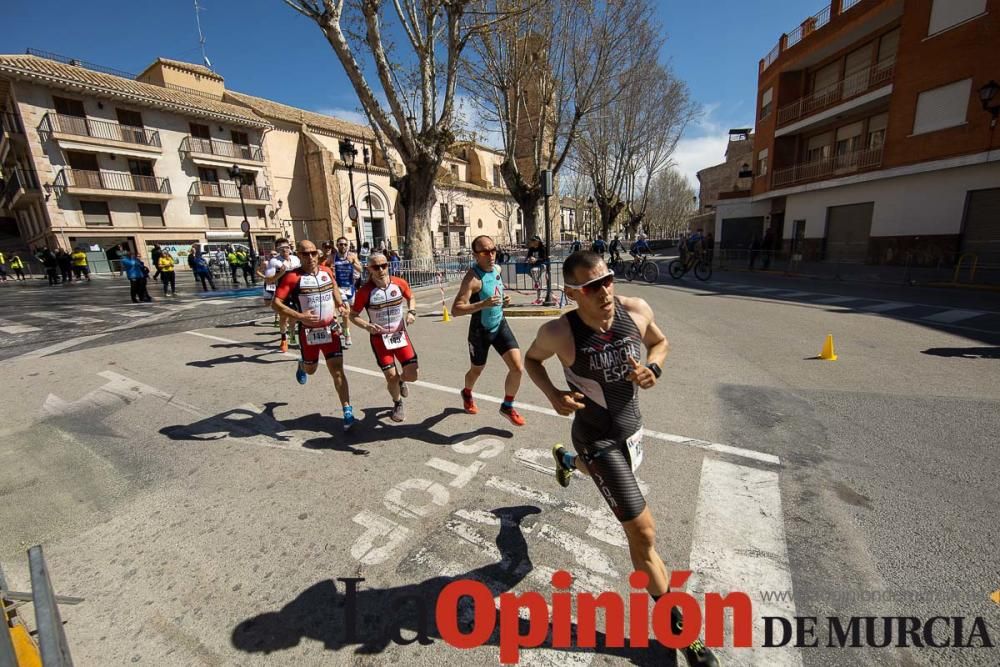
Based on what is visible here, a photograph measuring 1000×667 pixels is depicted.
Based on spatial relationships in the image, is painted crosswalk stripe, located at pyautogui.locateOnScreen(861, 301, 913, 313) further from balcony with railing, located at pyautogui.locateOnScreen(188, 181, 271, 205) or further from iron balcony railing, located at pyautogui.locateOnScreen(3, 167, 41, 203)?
iron balcony railing, located at pyautogui.locateOnScreen(3, 167, 41, 203)

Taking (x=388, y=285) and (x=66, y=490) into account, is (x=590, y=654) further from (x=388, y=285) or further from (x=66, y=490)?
(x=66, y=490)

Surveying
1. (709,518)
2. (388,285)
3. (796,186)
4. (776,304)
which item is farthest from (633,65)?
(709,518)

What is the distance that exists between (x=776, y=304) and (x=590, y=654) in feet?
40.1

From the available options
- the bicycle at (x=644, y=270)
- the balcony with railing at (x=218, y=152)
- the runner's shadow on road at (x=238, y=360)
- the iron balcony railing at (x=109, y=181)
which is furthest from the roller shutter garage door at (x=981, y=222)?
the iron balcony railing at (x=109, y=181)

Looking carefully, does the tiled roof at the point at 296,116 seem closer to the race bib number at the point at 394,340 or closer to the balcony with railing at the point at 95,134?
the balcony with railing at the point at 95,134

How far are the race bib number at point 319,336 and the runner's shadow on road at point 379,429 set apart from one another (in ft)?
3.03

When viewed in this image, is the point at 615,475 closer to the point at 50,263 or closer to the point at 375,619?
the point at 375,619

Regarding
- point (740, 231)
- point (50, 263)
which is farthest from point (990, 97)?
point (50, 263)

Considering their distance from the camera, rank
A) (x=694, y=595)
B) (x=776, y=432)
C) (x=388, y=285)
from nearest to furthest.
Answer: (x=694, y=595) → (x=776, y=432) → (x=388, y=285)

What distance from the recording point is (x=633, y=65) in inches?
934

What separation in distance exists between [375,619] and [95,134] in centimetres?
3981

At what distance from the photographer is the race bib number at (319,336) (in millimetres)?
4676

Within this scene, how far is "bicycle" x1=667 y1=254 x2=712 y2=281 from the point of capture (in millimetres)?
18484

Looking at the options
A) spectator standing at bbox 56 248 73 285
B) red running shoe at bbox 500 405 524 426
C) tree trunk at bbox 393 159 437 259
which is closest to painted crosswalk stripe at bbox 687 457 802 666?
red running shoe at bbox 500 405 524 426
